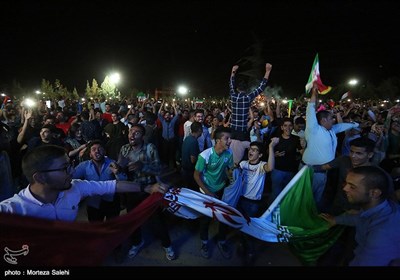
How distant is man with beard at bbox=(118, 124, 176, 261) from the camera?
4395mm

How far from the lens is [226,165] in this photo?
468 centimetres

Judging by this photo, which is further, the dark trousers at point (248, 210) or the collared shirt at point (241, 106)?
the collared shirt at point (241, 106)

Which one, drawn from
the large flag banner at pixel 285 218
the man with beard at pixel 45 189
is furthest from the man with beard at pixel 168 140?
the man with beard at pixel 45 189

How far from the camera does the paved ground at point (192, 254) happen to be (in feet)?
14.2

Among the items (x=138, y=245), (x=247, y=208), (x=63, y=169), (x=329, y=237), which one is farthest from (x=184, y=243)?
(x=63, y=169)

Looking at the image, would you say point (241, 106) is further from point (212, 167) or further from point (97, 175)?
point (97, 175)

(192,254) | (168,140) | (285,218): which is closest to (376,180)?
(285,218)

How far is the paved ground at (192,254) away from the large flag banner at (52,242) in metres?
1.86

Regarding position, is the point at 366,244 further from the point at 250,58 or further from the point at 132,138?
the point at 250,58

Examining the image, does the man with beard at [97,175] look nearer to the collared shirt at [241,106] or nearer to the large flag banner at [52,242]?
the large flag banner at [52,242]

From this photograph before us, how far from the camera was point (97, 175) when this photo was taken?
4281 millimetres

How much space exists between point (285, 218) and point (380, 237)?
1.54m

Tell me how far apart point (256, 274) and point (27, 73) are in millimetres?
66626

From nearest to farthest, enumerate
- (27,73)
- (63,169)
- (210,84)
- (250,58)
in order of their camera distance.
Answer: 1. (63,169)
2. (250,58)
3. (27,73)
4. (210,84)
